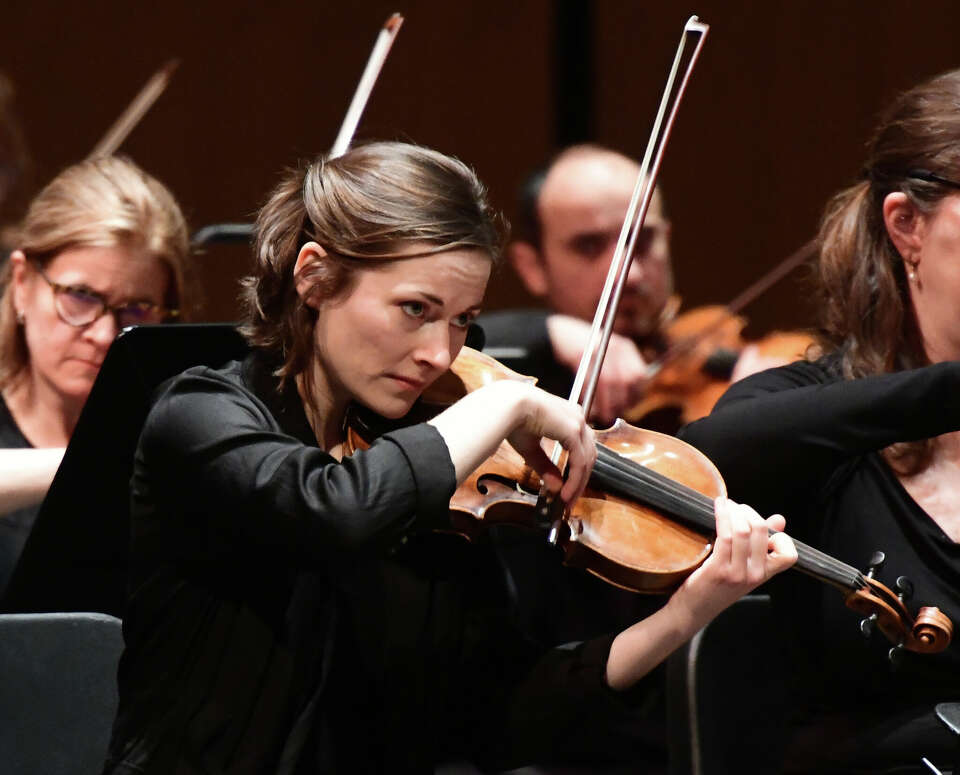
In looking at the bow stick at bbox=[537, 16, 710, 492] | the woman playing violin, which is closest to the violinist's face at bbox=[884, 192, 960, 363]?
the bow stick at bbox=[537, 16, 710, 492]

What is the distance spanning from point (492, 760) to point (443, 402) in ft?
1.16

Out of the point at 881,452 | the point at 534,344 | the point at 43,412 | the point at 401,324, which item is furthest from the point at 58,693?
the point at 534,344

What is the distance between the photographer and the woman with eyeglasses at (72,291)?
5.70 feet

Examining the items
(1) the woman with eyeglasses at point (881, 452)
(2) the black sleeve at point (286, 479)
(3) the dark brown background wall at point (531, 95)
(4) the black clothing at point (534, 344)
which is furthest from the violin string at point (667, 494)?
(3) the dark brown background wall at point (531, 95)

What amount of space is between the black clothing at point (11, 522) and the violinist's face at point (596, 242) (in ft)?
3.79

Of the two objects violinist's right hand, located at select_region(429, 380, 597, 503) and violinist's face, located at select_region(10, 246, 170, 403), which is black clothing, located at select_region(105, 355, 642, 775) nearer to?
violinist's right hand, located at select_region(429, 380, 597, 503)

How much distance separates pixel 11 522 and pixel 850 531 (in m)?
0.98

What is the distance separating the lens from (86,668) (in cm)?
130

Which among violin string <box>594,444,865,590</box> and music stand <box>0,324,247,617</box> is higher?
violin string <box>594,444,865,590</box>

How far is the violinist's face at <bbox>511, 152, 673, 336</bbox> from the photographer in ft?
8.62

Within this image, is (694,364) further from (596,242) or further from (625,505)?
(625,505)

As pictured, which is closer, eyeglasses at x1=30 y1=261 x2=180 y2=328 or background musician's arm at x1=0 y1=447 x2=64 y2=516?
background musician's arm at x1=0 y1=447 x2=64 y2=516

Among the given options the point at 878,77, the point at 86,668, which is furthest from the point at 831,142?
the point at 86,668

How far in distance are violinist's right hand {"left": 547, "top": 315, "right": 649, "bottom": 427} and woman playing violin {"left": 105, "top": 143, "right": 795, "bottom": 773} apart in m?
0.91
